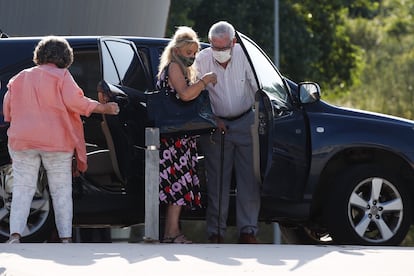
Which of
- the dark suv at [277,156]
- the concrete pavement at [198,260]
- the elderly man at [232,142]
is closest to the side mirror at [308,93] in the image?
the dark suv at [277,156]

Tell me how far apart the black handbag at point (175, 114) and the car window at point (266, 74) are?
2.07 feet

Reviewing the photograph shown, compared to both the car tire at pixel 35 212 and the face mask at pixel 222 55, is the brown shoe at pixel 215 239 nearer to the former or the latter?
the car tire at pixel 35 212

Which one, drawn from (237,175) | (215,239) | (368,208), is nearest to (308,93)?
(237,175)

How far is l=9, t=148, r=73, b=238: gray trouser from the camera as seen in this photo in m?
9.80

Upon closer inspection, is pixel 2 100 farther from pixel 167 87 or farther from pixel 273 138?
pixel 273 138

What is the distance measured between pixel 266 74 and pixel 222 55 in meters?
0.51

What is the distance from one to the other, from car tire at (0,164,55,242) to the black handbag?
3.35 ft

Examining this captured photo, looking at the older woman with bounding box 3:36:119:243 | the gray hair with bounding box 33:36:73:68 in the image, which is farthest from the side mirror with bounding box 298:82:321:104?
the gray hair with bounding box 33:36:73:68

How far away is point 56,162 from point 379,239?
271 centimetres

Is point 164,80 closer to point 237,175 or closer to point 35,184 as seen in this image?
point 237,175

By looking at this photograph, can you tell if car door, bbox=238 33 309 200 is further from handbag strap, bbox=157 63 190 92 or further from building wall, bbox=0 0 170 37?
building wall, bbox=0 0 170 37

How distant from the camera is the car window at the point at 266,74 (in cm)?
1059

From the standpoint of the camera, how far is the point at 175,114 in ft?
33.1

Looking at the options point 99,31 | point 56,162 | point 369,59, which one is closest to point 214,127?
point 56,162
